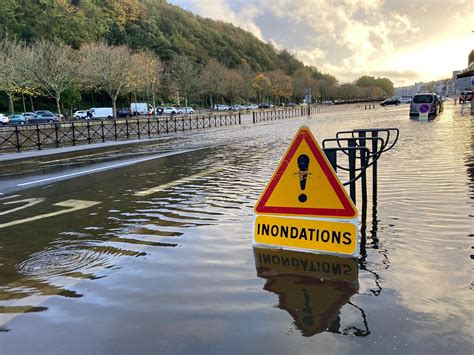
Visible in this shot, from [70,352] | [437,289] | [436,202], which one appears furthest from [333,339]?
[436,202]

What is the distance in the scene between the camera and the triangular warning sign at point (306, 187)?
4.39 metres

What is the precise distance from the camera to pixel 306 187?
4535 mm

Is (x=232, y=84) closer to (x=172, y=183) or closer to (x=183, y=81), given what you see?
(x=183, y=81)

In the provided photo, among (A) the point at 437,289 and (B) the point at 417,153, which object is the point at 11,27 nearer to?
(B) the point at 417,153

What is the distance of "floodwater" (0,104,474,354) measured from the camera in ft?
10.4

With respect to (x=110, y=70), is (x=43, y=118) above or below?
below

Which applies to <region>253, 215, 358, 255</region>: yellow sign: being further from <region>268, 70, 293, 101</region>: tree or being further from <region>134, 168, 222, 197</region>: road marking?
<region>268, 70, 293, 101</region>: tree

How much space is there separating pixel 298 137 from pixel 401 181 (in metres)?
5.20

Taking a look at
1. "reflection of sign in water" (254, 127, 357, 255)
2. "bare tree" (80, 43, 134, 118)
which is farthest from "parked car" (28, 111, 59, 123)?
"reflection of sign in water" (254, 127, 357, 255)

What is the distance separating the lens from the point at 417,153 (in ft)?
42.7

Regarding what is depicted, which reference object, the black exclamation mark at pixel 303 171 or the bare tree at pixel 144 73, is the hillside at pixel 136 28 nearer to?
the bare tree at pixel 144 73

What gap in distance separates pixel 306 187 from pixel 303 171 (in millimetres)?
171

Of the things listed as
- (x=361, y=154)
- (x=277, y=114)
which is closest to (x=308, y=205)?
(x=361, y=154)

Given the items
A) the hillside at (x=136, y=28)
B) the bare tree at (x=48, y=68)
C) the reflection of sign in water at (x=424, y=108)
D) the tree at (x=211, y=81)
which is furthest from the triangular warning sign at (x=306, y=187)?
the hillside at (x=136, y=28)
